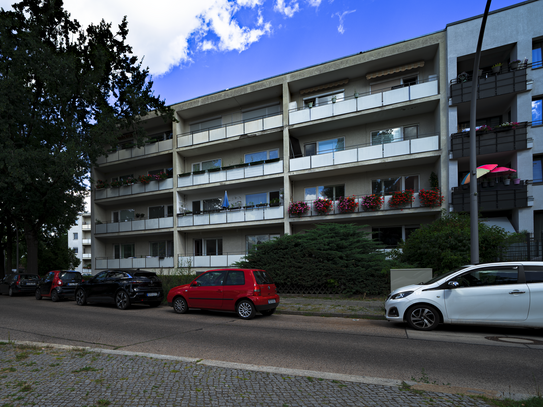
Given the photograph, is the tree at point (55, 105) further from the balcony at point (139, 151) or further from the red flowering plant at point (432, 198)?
the red flowering plant at point (432, 198)

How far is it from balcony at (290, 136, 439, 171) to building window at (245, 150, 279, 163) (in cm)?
237

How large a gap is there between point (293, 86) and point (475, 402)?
20268mm

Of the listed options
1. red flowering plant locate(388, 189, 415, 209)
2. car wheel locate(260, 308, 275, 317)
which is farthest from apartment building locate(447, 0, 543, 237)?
car wheel locate(260, 308, 275, 317)

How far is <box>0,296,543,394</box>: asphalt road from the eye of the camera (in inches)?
197

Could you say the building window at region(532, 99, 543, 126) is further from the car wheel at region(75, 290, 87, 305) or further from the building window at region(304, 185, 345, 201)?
the car wheel at region(75, 290, 87, 305)

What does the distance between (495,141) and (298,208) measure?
10.2 metres

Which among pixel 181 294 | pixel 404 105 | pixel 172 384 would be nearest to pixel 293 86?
pixel 404 105

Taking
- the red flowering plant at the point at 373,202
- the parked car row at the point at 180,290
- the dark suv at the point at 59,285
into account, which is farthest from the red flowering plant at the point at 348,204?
the dark suv at the point at 59,285

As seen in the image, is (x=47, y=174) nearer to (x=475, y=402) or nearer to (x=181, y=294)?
(x=181, y=294)

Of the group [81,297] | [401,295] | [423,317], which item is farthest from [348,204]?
[81,297]

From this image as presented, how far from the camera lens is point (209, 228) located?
22.8 m

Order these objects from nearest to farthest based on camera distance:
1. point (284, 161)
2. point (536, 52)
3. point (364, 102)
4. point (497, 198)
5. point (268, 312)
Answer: point (268, 312)
point (497, 198)
point (536, 52)
point (364, 102)
point (284, 161)

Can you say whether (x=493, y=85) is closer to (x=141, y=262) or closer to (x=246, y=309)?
(x=246, y=309)

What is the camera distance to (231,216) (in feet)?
71.9
